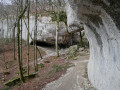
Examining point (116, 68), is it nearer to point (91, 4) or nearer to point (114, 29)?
point (114, 29)

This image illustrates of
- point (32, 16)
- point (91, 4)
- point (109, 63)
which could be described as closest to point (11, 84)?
point (109, 63)

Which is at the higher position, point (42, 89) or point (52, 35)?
point (52, 35)

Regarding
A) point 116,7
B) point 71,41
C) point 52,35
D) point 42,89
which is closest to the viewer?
point 116,7

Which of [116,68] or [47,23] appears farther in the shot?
[47,23]

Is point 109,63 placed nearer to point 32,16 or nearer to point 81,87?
point 81,87

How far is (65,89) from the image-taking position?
19.2 feet

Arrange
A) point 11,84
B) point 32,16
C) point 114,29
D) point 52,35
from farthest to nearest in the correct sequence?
point 32,16, point 52,35, point 11,84, point 114,29

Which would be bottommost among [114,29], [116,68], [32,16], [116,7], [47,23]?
[116,68]

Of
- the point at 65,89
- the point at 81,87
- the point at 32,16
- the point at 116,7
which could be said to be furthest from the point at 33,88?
the point at 32,16

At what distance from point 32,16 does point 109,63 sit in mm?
23824

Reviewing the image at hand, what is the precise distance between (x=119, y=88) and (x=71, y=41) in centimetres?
1896

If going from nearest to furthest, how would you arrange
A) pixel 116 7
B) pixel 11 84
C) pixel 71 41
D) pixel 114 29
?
pixel 116 7 → pixel 114 29 → pixel 11 84 → pixel 71 41

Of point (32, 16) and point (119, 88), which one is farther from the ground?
point (32, 16)

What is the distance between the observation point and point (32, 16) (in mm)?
24172
